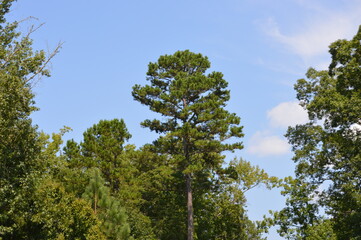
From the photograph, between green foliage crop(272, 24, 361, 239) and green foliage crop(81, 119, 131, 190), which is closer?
green foliage crop(272, 24, 361, 239)

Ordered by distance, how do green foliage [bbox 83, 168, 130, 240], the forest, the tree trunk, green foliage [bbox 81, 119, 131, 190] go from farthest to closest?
green foliage [bbox 81, 119, 131, 190] < the tree trunk < green foliage [bbox 83, 168, 130, 240] < the forest

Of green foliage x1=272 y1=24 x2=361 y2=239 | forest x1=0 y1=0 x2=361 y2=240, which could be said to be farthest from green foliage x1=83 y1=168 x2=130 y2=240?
green foliage x1=272 y1=24 x2=361 y2=239

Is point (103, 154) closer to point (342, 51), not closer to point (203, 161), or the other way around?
point (203, 161)

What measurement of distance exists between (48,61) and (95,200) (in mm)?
10356

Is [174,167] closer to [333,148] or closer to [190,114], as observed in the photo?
[190,114]

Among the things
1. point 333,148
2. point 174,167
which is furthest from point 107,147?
point 333,148

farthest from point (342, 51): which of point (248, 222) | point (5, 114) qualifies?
point (248, 222)

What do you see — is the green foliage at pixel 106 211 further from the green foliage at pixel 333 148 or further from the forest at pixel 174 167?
the green foliage at pixel 333 148

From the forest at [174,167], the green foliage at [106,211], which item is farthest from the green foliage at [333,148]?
the green foliage at [106,211]

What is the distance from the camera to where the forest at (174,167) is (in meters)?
16.5

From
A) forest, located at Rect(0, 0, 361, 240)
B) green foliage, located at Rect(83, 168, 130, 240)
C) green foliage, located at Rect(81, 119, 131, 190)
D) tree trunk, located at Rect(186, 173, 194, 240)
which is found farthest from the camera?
green foliage, located at Rect(81, 119, 131, 190)

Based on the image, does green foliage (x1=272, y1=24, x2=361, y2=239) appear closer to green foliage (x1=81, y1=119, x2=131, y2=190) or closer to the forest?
the forest

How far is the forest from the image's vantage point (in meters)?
16.5

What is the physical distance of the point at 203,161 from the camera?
30.8m
